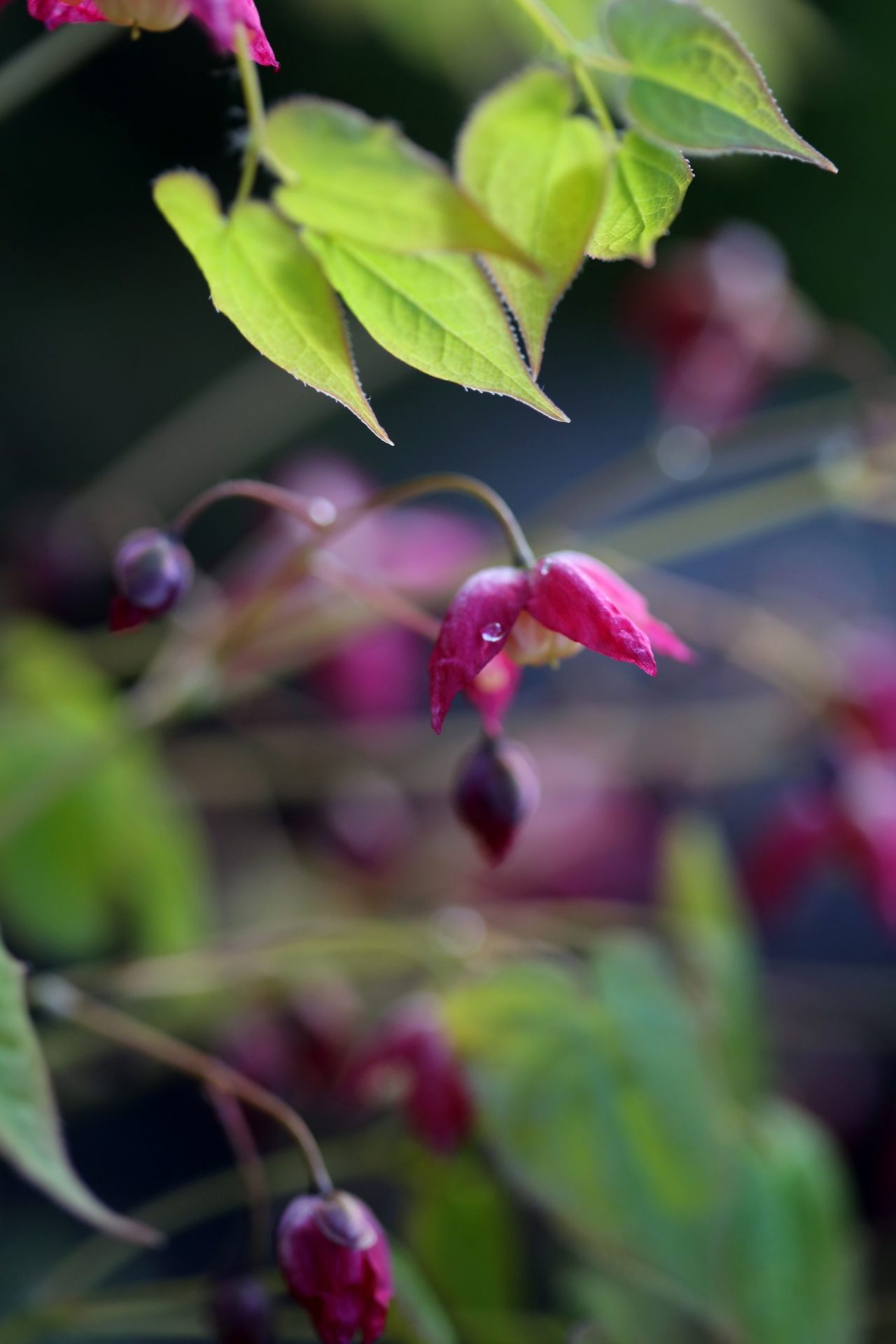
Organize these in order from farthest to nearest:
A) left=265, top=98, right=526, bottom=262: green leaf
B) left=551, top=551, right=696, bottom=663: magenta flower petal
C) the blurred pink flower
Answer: the blurred pink flower < left=551, top=551, right=696, bottom=663: magenta flower petal < left=265, top=98, right=526, bottom=262: green leaf

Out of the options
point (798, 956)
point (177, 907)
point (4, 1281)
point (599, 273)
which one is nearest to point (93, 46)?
point (177, 907)

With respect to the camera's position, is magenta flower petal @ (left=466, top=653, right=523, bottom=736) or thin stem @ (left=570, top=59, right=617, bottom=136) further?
magenta flower petal @ (left=466, top=653, right=523, bottom=736)

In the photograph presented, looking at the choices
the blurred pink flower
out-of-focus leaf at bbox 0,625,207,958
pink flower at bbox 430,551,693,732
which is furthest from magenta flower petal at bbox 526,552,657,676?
the blurred pink flower

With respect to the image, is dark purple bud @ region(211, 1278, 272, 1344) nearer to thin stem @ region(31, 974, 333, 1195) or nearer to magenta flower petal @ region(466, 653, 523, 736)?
thin stem @ region(31, 974, 333, 1195)

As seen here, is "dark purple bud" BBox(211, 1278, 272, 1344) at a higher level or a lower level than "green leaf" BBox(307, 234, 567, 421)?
lower

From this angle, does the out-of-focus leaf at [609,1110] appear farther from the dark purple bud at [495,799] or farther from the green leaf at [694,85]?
the green leaf at [694,85]

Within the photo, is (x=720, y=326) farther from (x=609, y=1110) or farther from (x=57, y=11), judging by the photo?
(x=57, y=11)

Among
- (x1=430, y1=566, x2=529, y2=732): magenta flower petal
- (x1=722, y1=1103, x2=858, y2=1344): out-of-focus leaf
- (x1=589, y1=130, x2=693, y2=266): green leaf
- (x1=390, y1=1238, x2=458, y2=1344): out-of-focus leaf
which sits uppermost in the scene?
(x1=589, y1=130, x2=693, y2=266): green leaf

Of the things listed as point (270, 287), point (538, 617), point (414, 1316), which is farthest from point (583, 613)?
point (414, 1316)
